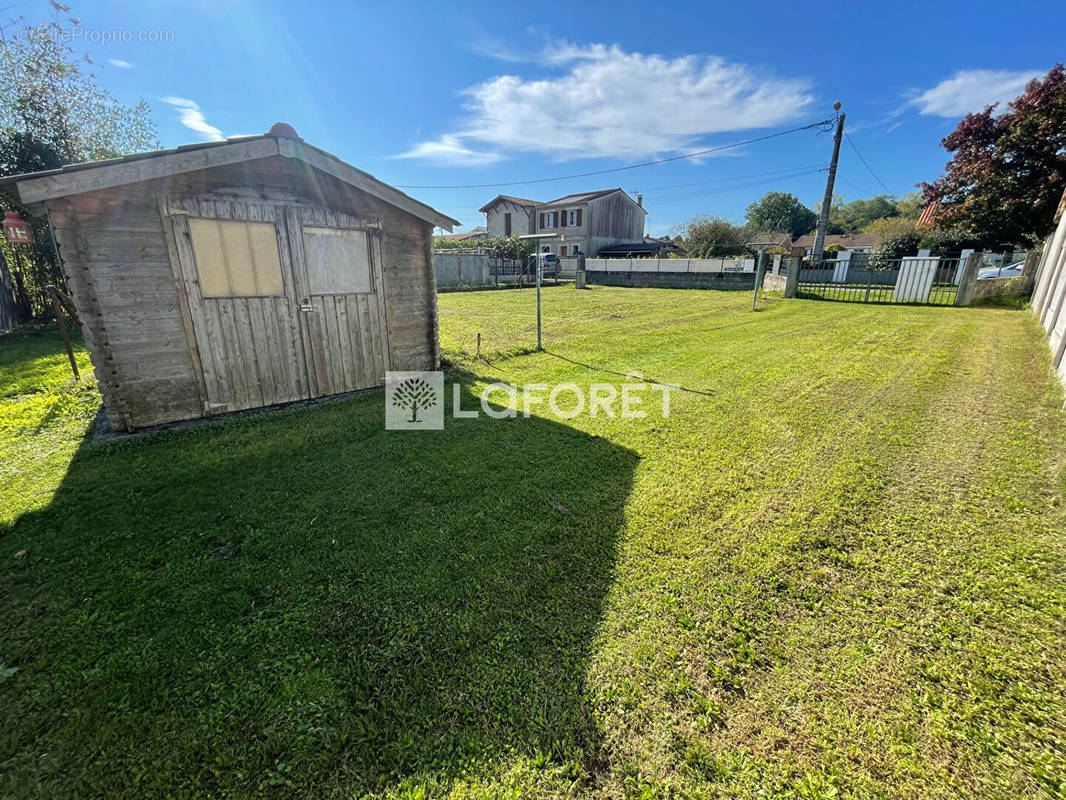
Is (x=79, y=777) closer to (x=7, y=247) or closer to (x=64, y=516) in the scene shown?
(x=64, y=516)

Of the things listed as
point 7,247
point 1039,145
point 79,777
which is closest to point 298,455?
point 79,777

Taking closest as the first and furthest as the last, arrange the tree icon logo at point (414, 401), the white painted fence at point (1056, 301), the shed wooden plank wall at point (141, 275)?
the shed wooden plank wall at point (141, 275), the tree icon logo at point (414, 401), the white painted fence at point (1056, 301)

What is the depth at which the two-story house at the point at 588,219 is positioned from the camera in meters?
34.9

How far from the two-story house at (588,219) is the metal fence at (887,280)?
19.4m

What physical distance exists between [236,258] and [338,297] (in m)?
1.12

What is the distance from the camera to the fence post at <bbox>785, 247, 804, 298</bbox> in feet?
53.5

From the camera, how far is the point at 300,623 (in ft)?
7.22

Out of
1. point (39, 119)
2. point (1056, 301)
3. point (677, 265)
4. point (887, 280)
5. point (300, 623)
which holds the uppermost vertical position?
point (39, 119)

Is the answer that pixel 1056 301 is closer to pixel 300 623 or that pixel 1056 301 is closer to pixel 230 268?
pixel 300 623

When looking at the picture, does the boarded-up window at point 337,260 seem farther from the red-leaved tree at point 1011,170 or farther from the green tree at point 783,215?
the green tree at point 783,215

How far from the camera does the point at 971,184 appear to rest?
16.8 m

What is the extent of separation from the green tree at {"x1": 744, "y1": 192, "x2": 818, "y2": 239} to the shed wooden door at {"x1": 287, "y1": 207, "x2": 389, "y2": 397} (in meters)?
64.9

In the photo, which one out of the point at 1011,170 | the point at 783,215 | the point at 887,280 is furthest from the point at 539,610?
the point at 783,215

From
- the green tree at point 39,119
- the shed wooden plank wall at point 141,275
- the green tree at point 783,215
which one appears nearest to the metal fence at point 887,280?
the shed wooden plank wall at point 141,275
